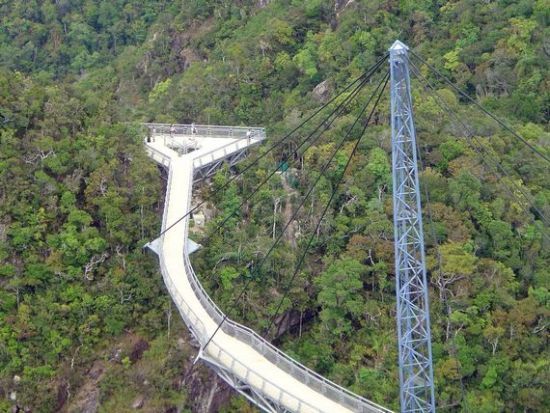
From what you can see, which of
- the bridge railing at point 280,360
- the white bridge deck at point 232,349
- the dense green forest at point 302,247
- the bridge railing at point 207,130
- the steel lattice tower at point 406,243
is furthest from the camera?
the bridge railing at point 207,130

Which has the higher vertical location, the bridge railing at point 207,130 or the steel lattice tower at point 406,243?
the steel lattice tower at point 406,243

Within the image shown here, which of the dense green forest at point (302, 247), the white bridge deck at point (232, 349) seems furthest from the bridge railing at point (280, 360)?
Answer: the dense green forest at point (302, 247)

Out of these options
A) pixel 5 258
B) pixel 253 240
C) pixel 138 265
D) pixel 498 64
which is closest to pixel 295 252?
pixel 253 240

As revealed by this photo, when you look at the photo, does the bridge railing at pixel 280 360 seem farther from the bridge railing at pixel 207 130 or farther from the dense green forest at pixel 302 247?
the bridge railing at pixel 207 130

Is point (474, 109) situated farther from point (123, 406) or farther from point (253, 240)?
point (123, 406)

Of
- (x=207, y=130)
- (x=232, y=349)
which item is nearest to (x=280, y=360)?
(x=232, y=349)
